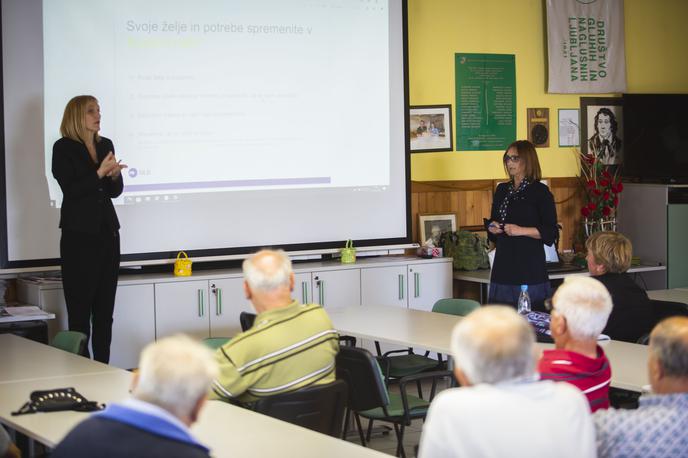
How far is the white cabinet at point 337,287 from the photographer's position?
275 inches

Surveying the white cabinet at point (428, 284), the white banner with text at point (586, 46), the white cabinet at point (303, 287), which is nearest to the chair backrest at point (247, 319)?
the white cabinet at point (303, 287)

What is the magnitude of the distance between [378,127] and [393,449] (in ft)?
9.08

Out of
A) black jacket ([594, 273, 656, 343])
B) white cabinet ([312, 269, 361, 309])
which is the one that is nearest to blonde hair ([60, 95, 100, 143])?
white cabinet ([312, 269, 361, 309])

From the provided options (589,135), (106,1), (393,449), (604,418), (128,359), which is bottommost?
(393,449)

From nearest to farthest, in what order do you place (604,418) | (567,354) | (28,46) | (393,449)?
(604,418) → (567,354) → (393,449) → (28,46)

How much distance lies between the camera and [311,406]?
3590 millimetres

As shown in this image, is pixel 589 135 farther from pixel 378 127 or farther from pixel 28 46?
pixel 28 46

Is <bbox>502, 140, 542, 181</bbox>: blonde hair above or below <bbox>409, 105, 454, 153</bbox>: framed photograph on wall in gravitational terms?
below

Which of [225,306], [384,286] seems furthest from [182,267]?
[384,286]

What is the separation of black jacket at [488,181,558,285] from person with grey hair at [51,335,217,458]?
13.8 ft

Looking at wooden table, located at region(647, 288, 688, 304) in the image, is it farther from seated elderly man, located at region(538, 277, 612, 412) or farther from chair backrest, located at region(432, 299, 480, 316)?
seated elderly man, located at region(538, 277, 612, 412)

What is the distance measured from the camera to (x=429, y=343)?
15.4 feet

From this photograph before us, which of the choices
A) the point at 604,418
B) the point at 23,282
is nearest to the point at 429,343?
the point at 604,418

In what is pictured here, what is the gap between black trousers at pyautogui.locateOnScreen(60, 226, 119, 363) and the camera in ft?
18.7
